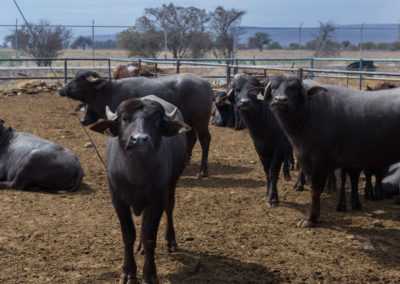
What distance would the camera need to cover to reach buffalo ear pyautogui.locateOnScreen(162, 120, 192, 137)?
4.31 m

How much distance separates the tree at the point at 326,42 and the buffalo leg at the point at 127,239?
34048mm

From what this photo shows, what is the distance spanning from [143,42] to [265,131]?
105ft

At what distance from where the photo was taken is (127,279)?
463 cm

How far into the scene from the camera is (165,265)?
200 inches

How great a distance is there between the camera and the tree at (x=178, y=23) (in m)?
37.0

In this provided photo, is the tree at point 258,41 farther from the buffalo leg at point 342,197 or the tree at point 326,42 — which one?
the buffalo leg at point 342,197

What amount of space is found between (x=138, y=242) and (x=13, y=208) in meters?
2.28

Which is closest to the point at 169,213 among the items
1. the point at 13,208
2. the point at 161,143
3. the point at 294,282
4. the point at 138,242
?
the point at 138,242

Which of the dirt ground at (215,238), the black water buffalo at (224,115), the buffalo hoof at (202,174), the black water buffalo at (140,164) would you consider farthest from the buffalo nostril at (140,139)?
the black water buffalo at (224,115)

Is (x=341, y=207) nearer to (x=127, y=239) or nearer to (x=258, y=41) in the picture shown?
(x=127, y=239)

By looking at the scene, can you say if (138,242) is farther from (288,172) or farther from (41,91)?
(41,91)

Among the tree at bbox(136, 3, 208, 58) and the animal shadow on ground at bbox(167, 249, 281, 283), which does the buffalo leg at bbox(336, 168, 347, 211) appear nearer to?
the animal shadow on ground at bbox(167, 249, 281, 283)

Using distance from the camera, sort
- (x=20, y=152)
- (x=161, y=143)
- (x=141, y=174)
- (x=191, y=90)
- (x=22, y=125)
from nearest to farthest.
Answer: (x=141, y=174) < (x=161, y=143) < (x=20, y=152) < (x=191, y=90) < (x=22, y=125)

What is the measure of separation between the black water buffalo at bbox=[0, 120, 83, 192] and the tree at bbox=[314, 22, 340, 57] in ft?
103
